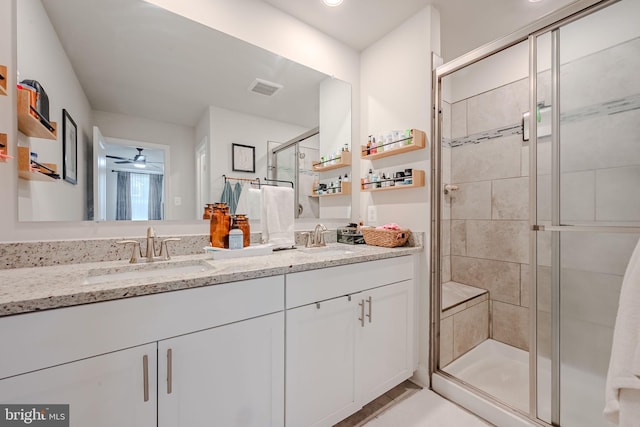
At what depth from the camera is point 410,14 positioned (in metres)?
1.84

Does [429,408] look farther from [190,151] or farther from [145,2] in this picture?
[145,2]

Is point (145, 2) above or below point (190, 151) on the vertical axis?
above

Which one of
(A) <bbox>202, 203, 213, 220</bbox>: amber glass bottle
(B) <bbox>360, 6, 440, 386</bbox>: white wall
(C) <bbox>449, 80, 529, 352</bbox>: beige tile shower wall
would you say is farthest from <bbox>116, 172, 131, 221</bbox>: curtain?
(C) <bbox>449, 80, 529, 352</bbox>: beige tile shower wall

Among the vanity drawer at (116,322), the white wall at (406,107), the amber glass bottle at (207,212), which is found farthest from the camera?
the white wall at (406,107)

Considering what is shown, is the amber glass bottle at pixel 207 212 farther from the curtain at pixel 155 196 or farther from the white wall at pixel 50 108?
the white wall at pixel 50 108

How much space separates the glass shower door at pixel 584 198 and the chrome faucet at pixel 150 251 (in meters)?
1.85

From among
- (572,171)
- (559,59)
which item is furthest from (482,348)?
(559,59)

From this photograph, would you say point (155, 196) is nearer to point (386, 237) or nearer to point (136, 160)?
point (136, 160)

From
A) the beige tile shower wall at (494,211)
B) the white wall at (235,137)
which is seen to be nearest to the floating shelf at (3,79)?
the white wall at (235,137)

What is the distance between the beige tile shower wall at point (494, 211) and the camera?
208 cm

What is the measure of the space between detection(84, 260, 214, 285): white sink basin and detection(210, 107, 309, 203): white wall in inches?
17.0

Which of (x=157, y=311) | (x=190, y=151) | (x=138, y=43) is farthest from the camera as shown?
(x=190, y=151)

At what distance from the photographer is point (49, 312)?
0.73 meters

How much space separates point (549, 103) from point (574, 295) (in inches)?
36.2
